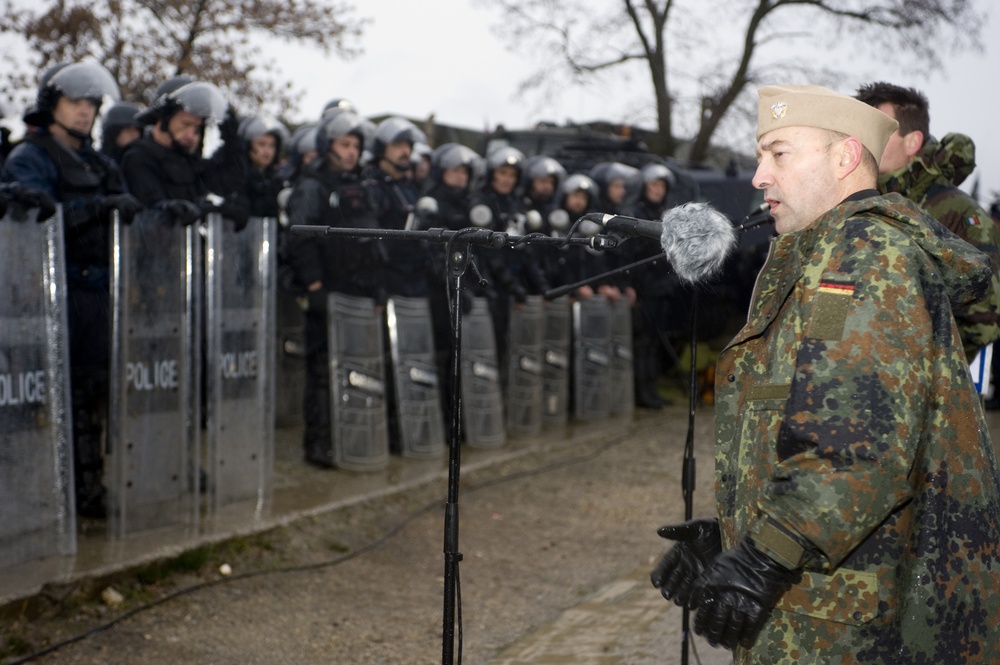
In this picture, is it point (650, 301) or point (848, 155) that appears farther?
point (650, 301)

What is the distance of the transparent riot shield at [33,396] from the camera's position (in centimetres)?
446

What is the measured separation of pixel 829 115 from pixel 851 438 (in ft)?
2.12

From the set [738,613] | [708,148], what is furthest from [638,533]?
[708,148]

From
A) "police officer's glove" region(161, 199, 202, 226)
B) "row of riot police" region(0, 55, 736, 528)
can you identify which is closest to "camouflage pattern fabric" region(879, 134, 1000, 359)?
"row of riot police" region(0, 55, 736, 528)

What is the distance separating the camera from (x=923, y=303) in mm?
1837

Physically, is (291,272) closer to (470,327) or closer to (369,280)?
(369,280)

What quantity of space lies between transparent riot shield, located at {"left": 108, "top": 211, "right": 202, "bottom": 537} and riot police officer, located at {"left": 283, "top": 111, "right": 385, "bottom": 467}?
1.51 m

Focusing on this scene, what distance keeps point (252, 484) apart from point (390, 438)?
76.4 inches

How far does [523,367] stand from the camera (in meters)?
8.88

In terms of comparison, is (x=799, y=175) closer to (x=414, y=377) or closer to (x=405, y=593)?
(x=405, y=593)

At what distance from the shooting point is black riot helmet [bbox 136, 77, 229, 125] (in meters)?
6.20

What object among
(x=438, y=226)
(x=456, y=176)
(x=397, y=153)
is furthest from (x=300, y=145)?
(x=438, y=226)

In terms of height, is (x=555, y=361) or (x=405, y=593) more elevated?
(x=555, y=361)

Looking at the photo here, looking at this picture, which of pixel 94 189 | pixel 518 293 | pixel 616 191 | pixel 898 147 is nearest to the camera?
pixel 898 147
